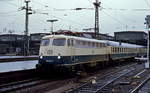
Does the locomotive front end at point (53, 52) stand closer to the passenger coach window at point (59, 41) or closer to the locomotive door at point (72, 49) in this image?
the passenger coach window at point (59, 41)

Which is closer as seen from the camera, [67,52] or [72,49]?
[67,52]

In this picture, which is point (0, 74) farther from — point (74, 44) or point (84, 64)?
point (84, 64)

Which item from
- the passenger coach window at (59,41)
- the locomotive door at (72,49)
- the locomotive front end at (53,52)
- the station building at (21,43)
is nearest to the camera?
the locomotive front end at (53,52)

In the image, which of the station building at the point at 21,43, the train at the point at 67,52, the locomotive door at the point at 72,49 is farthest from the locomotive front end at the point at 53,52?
the station building at the point at 21,43

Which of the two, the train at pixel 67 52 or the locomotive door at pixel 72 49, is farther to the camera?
the locomotive door at pixel 72 49

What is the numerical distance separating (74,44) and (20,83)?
18.3ft

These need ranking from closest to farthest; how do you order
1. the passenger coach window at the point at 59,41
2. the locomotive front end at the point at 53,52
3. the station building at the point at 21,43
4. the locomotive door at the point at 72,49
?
1. the locomotive front end at the point at 53,52
2. the passenger coach window at the point at 59,41
3. the locomotive door at the point at 72,49
4. the station building at the point at 21,43

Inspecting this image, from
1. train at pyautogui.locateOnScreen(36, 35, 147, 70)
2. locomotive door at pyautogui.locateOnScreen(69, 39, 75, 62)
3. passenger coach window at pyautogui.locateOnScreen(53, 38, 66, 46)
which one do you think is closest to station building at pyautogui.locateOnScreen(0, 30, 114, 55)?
train at pyautogui.locateOnScreen(36, 35, 147, 70)

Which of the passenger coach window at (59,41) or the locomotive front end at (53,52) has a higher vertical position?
the passenger coach window at (59,41)

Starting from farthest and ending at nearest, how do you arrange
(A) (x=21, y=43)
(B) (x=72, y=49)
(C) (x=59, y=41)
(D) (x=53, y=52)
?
(A) (x=21, y=43) → (B) (x=72, y=49) → (C) (x=59, y=41) → (D) (x=53, y=52)

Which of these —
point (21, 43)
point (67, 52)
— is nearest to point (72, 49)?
point (67, 52)

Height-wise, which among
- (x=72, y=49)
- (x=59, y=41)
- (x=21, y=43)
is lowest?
(x=72, y=49)

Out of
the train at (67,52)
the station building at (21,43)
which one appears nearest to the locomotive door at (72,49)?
the train at (67,52)

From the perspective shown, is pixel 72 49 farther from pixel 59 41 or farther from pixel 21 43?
pixel 21 43
